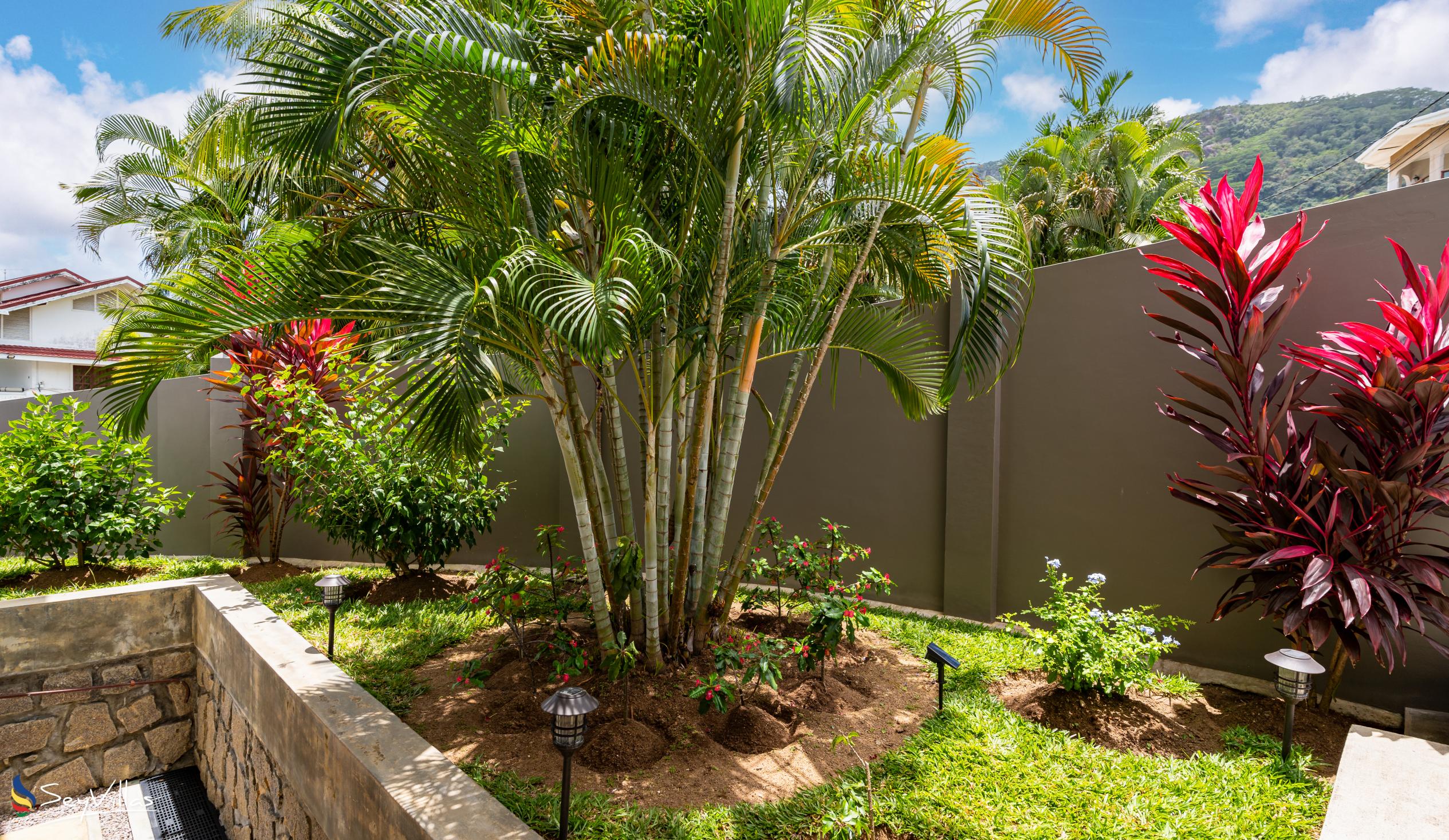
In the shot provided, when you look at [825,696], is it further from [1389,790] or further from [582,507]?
[1389,790]

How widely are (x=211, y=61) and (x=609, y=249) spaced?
6.75 meters

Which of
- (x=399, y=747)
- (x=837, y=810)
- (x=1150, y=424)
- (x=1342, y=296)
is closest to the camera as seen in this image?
(x=837, y=810)

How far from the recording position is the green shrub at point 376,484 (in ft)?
16.3

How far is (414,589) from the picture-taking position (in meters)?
5.25

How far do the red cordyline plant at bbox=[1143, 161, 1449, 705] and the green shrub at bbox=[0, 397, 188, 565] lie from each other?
6.57 meters

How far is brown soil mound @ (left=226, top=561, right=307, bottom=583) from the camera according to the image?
18.4 ft

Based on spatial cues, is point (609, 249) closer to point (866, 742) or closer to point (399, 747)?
point (399, 747)

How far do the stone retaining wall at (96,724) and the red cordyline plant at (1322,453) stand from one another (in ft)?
20.1

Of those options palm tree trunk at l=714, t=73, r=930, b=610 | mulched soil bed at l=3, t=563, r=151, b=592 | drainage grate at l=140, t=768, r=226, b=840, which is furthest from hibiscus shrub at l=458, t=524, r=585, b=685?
mulched soil bed at l=3, t=563, r=151, b=592

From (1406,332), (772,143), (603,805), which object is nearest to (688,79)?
(772,143)

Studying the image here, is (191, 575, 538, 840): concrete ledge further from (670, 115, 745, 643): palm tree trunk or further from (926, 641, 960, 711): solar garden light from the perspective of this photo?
(926, 641, 960, 711): solar garden light

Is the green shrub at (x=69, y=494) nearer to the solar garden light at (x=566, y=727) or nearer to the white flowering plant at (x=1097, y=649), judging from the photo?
the solar garden light at (x=566, y=727)

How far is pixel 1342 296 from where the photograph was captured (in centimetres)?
334

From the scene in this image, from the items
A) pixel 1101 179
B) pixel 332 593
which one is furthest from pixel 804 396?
pixel 1101 179
